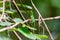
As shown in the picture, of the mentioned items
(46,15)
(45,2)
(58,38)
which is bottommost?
(58,38)

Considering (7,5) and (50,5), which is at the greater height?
(7,5)

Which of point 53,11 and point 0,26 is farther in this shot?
point 53,11

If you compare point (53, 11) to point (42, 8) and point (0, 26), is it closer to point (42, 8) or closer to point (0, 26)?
point (42, 8)

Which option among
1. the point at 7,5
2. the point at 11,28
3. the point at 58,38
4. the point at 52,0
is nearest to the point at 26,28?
the point at 11,28

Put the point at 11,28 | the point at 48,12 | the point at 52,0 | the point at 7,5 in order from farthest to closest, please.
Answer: the point at 48,12 → the point at 52,0 → the point at 7,5 → the point at 11,28

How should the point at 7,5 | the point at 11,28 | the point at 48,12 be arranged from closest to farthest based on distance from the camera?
1. the point at 11,28
2. the point at 7,5
3. the point at 48,12

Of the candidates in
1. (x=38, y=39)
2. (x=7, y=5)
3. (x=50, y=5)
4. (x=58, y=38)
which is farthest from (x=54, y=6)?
(x=38, y=39)

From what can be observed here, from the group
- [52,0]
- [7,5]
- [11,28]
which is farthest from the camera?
[52,0]

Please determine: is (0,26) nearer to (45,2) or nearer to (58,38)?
(45,2)

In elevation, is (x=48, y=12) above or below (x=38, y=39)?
below
